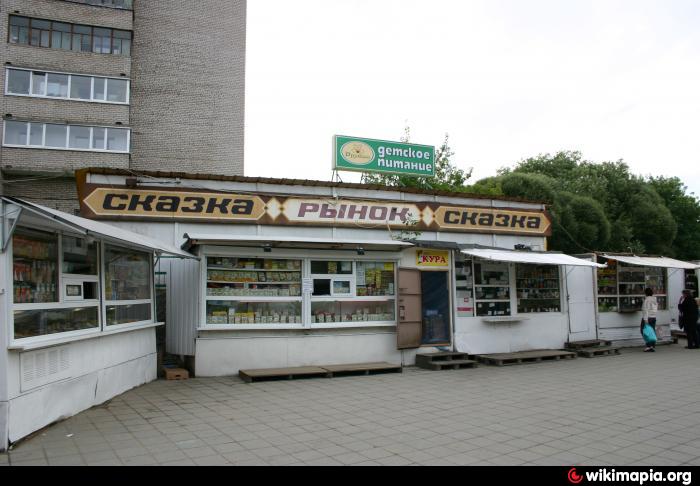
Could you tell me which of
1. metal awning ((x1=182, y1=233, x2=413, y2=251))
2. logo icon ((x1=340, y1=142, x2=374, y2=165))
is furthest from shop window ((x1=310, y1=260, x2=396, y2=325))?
logo icon ((x1=340, y1=142, x2=374, y2=165))

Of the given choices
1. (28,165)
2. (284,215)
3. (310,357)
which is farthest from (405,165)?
(28,165)

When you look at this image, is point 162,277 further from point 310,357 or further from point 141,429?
point 141,429

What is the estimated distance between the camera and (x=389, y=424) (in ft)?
21.8

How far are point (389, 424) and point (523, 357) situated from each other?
652 cm

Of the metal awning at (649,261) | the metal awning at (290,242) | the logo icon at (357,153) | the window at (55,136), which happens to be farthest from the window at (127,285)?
the window at (55,136)

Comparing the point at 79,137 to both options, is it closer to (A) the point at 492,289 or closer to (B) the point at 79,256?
(B) the point at 79,256

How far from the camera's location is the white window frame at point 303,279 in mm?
10375

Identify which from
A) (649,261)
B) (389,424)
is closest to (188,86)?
(649,261)

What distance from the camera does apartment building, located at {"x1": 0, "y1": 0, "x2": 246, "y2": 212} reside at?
2559 cm

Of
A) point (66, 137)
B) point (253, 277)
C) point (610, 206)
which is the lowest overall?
point (253, 277)

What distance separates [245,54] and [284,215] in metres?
25.0

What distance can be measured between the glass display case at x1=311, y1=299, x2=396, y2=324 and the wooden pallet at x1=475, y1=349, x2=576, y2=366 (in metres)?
2.38

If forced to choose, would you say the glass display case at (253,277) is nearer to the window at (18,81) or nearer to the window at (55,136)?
the window at (55,136)

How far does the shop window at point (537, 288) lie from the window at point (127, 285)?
8881 mm
